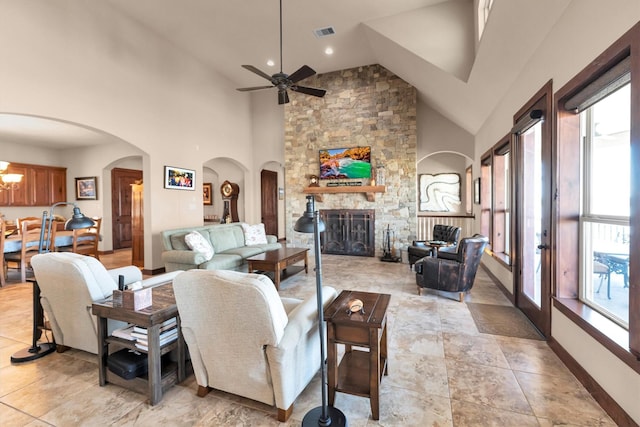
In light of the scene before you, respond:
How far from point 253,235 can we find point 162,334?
403cm

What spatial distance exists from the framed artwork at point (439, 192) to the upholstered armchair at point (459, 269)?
14.4 ft

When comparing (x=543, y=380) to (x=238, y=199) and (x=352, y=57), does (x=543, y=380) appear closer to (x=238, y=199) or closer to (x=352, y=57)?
(x=352, y=57)

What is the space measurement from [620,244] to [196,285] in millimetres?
2802

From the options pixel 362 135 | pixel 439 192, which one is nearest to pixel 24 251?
pixel 362 135

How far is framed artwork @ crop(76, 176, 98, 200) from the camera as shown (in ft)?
25.7

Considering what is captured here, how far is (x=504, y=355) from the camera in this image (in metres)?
2.48

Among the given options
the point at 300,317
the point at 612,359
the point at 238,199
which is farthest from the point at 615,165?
the point at 238,199

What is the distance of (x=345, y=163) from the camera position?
282 inches

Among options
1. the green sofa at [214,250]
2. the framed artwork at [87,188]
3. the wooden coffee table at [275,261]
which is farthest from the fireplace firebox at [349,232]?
the framed artwork at [87,188]

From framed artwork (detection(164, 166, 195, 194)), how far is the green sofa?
119 cm

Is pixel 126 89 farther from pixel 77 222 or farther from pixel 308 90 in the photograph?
pixel 77 222

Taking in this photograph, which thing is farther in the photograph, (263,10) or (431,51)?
(263,10)

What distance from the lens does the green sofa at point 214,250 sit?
14.7 feet

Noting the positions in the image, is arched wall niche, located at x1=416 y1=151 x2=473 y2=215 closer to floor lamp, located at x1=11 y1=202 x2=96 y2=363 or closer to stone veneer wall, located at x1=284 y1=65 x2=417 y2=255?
stone veneer wall, located at x1=284 y1=65 x2=417 y2=255
